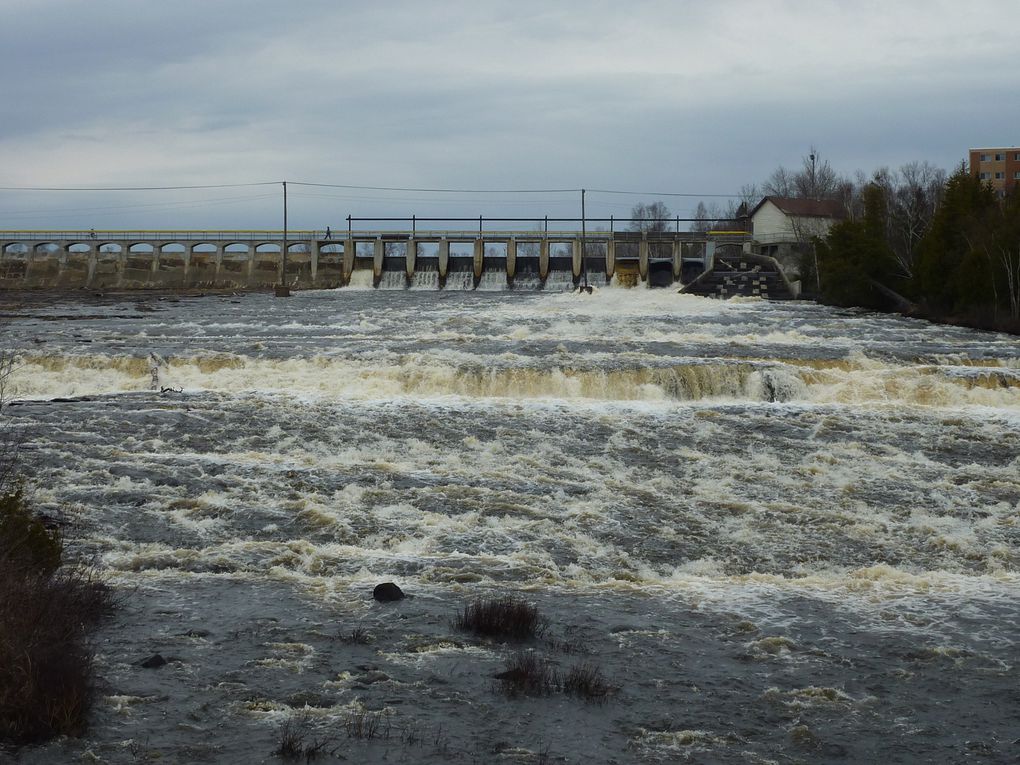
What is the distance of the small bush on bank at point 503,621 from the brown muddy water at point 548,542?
0.21 meters

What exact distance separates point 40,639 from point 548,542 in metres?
7.23

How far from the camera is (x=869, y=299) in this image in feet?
173

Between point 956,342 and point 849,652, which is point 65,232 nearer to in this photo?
point 956,342

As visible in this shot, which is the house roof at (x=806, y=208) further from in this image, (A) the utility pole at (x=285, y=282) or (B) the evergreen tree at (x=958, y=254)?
(A) the utility pole at (x=285, y=282)

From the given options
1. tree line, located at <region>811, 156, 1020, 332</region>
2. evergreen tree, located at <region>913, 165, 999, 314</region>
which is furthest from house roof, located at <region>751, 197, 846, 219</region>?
evergreen tree, located at <region>913, 165, 999, 314</region>

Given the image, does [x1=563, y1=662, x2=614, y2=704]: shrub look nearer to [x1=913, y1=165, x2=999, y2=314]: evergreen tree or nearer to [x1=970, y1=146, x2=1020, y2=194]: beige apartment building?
[x1=913, y1=165, x2=999, y2=314]: evergreen tree

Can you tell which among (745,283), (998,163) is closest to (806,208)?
(745,283)

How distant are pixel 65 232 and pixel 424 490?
78.9m

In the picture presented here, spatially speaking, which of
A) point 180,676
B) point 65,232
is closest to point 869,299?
point 180,676

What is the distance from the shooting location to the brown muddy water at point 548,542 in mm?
8594

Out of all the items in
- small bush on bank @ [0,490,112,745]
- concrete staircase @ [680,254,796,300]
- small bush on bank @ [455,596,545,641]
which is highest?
concrete staircase @ [680,254,796,300]

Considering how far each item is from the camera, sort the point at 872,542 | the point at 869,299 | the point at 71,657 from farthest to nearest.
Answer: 1. the point at 869,299
2. the point at 872,542
3. the point at 71,657

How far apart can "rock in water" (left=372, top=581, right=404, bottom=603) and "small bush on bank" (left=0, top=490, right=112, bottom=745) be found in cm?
279

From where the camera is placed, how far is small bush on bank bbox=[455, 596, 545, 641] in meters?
10.5
